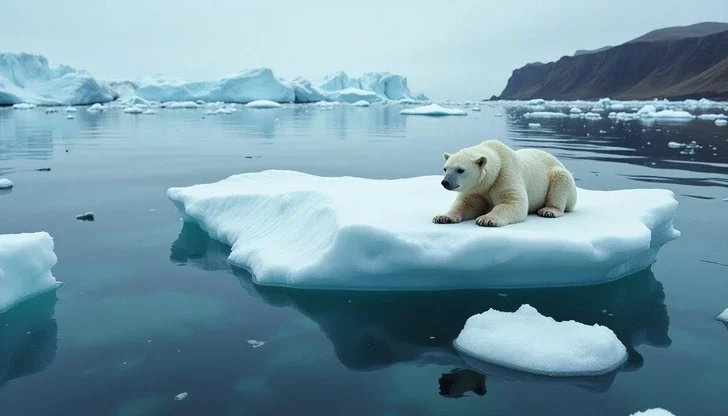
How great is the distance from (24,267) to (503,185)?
4592 millimetres

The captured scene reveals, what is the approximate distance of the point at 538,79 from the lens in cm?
19788

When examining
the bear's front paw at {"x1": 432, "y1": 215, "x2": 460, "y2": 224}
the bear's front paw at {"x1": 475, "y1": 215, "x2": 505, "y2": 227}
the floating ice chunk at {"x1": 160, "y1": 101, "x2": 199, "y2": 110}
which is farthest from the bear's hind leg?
the floating ice chunk at {"x1": 160, "y1": 101, "x2": 199, "y2": 110}

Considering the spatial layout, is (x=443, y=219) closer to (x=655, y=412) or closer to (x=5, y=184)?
(x=655, y=412)

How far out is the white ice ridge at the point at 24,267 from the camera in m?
4.53

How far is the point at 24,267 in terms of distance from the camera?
4711mm

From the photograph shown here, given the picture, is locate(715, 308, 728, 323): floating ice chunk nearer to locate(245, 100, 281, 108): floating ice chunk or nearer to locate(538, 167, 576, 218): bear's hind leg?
locate(538, 167, 576, 218): bear's hind leg

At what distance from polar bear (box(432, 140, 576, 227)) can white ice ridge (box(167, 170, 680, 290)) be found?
16 centimetres

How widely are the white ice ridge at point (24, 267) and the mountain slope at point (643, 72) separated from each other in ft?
387

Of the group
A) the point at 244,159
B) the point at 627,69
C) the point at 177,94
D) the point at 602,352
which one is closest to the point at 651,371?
the point at 602,352

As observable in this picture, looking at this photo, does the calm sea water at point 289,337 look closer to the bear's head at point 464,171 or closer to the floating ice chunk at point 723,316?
the floating ice chunk at point 723,316

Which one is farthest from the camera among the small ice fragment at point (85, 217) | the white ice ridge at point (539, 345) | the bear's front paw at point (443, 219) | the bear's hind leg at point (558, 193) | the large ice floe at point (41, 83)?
the large ice floe at point (41, 83)

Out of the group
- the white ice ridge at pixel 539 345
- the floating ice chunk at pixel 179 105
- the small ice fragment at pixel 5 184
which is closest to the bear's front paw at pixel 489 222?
the white ice ridge at pixel 539 345

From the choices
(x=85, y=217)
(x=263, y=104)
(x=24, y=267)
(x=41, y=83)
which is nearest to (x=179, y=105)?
(x=263, y=104)

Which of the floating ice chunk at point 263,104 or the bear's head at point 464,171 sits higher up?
the bear's head at point 464,171
